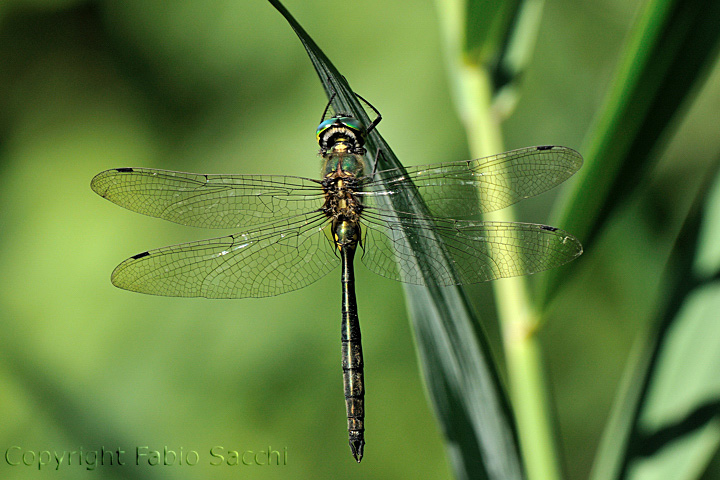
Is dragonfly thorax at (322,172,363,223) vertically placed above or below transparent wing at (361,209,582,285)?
above

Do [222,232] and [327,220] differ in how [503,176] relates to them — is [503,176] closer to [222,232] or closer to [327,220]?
[327,220]

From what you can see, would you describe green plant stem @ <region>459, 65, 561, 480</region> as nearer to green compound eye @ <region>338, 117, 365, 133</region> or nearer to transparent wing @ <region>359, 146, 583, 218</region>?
transparent wing @ <region>359, 146, 583, 218</region>

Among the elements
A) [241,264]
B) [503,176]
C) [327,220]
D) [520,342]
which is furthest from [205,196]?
[520,342]

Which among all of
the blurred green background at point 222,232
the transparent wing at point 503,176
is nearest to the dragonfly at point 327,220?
the transparent wing at point 503,176

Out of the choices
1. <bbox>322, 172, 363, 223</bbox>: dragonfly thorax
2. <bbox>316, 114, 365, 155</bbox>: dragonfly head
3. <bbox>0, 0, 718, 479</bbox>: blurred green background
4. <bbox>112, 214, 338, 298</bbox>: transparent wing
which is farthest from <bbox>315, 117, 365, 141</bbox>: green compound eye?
<bbox>0, 0, 718, 479</bbox>: blurred green background

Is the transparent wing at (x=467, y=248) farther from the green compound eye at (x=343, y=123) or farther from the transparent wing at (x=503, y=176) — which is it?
the green compound eye at (x=343, y=123)

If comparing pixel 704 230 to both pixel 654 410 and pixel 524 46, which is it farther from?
pixel 524 46
